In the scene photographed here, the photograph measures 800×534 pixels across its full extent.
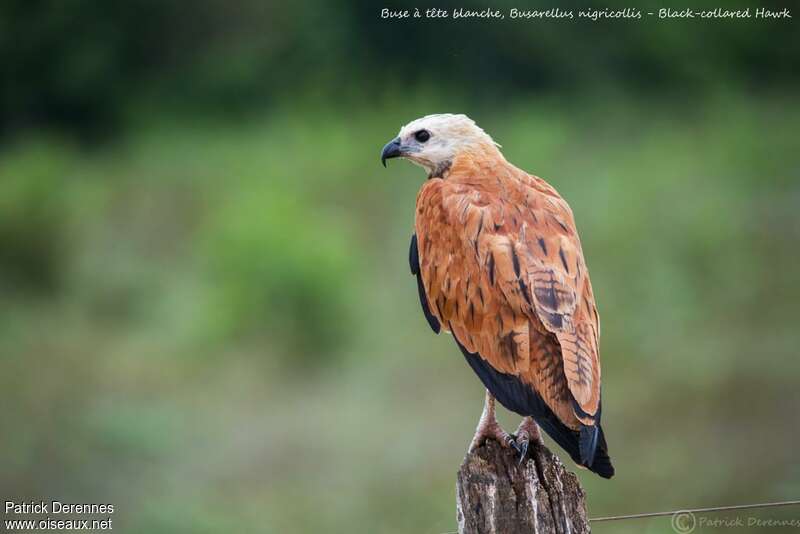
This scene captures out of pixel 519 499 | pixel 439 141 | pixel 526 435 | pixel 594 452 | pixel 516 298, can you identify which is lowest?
pixel 519 499

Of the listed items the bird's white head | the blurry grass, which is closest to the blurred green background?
the blurry grass

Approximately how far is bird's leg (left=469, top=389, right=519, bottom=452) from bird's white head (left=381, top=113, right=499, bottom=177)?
3.46 ft

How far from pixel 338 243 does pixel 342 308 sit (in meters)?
0.91

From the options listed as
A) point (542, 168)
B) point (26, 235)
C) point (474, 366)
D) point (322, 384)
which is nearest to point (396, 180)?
point (542, 168)

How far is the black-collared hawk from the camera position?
3.64 meters

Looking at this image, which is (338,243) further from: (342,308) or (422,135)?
(422,135)

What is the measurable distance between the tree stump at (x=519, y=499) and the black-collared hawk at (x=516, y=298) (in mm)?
133

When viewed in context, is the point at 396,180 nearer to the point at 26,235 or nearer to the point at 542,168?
the point at 542,168

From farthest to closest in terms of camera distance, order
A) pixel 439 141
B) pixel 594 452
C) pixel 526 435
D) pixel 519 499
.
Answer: pixel 439 141, pixel 526 435, pixel 594 452, pixel 519 499

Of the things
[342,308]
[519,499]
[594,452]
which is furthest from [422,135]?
[342,308]

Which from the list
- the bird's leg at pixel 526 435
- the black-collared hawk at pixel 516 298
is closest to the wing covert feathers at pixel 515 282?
the black-collared hawk at pixel 516 298

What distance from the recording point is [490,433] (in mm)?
3852

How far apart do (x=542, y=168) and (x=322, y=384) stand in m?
4.14

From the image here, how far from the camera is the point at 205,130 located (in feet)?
62.3
